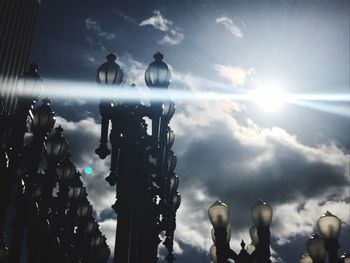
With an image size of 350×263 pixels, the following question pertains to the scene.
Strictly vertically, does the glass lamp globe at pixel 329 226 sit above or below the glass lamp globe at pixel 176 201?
below

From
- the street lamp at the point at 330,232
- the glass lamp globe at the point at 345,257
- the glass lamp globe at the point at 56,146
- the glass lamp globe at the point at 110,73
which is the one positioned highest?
the glass lamp globe at the point at 110,73

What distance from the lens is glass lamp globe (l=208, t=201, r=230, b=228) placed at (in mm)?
7297

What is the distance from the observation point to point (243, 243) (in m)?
7.52

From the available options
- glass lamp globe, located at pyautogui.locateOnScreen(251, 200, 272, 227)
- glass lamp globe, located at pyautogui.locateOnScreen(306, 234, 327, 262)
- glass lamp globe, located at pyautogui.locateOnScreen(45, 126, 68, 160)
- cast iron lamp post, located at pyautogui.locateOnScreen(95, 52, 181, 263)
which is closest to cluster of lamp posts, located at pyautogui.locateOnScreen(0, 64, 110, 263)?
glass lamp globe, located at pyautogui.locateOnScreen(45, 126, 68, 160)

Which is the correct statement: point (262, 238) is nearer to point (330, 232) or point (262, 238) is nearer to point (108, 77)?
point (330, 232)

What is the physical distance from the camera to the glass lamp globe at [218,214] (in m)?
7.30

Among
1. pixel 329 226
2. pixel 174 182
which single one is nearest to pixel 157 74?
pixel 174 182

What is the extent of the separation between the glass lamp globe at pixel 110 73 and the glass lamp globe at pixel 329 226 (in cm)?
466

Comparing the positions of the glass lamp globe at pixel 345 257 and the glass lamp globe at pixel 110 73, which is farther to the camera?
the glass lamp globe at pixel 345 257

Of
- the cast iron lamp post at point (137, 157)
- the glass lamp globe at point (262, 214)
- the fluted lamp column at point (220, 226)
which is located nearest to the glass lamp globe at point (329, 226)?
the glass lamp globe at point (262, 214)

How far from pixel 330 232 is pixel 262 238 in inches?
69.0

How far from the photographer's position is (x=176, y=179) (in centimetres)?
1023

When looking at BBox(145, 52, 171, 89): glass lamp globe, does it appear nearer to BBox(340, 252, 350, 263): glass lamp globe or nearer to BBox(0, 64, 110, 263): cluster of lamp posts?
BBox(0, 64, 110, 263): cluster of lamp posts

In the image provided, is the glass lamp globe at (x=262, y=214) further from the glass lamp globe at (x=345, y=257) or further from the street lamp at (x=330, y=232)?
the glass lamp globe at (x=345, y=257)
